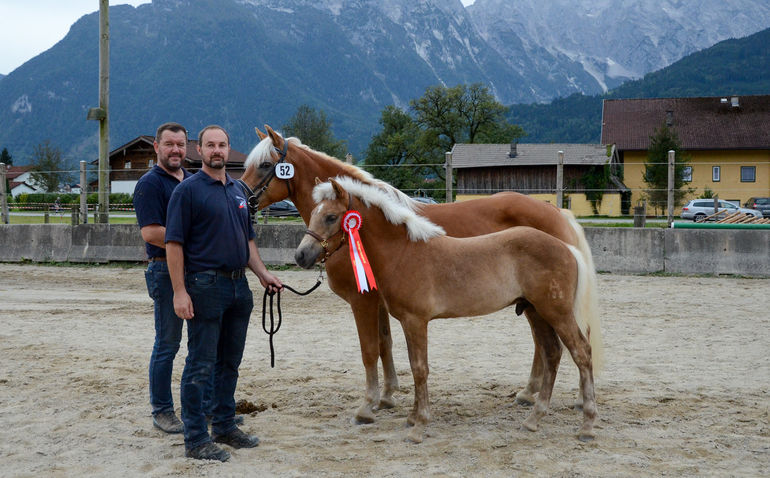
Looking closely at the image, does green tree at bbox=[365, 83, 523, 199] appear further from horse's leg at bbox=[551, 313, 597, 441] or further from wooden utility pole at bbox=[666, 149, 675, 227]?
horse's leg at bbox=[551, 313, 597, 441]

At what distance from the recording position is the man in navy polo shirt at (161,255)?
4.48 metres

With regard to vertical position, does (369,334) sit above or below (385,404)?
above

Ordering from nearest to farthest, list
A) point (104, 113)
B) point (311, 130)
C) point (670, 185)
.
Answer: point (670, 185)
point (104, 113)
point (311, 130)

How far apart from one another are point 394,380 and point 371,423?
655 millimetres

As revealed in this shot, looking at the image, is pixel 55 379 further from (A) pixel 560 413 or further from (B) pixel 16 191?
(B) pixel 16 191

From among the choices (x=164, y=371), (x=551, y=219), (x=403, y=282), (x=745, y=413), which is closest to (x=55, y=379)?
(x=164, y=371)

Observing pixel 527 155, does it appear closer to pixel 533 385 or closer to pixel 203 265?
pixel 533 385

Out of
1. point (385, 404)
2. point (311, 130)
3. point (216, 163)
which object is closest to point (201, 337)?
point (216, 163)

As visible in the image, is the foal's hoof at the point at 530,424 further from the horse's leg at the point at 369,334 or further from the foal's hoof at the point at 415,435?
the horse's leg at the point at 369,334

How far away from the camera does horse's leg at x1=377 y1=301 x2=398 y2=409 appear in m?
5.34

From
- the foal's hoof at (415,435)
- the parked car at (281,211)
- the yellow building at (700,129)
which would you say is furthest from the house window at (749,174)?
the foal's hoof at (415,435)

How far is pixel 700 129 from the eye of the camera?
53.3 metres

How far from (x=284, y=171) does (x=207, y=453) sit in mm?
2482

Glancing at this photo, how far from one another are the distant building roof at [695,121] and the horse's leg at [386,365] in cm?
5036
